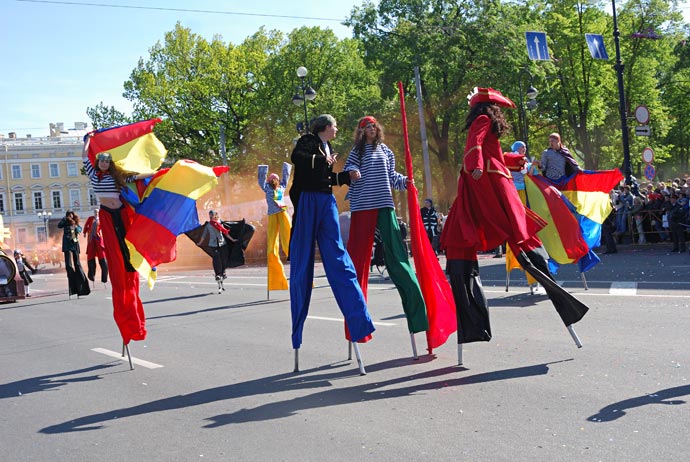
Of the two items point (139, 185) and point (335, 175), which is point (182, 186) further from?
point (335, 175)

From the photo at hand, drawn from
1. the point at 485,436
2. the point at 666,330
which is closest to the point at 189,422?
the point at 485,436

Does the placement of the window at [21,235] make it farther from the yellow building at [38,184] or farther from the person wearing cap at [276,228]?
the person wearing cap at [276,228]

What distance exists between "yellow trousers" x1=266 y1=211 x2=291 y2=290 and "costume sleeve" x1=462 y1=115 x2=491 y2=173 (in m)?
7.71

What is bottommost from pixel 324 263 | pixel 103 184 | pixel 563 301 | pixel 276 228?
pixel 563 301

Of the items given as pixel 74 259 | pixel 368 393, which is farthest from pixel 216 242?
pixel 368 393

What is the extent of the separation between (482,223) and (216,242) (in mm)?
12074

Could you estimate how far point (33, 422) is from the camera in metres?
6.16

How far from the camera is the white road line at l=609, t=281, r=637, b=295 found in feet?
37.5

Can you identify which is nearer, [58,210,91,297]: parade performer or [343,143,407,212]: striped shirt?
[343,143,407,212]: striped shirt

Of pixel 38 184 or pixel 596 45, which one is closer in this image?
pixel 596 45

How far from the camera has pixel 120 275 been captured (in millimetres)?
8242

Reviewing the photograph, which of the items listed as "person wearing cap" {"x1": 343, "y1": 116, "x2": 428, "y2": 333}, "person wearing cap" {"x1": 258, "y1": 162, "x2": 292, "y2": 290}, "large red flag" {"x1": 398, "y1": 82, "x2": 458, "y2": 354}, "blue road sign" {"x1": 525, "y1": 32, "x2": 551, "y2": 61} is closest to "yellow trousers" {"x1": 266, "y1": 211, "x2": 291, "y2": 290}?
"person wearing cap" {"x1": 258, "y1": 162, "x2": 292, "y2": 290}

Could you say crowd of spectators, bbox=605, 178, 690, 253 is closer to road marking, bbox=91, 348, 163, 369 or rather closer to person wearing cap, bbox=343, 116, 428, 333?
person wearing cap, bbox=343, 116, 428, 333

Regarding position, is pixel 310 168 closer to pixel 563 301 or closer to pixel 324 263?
pixel 324 263
